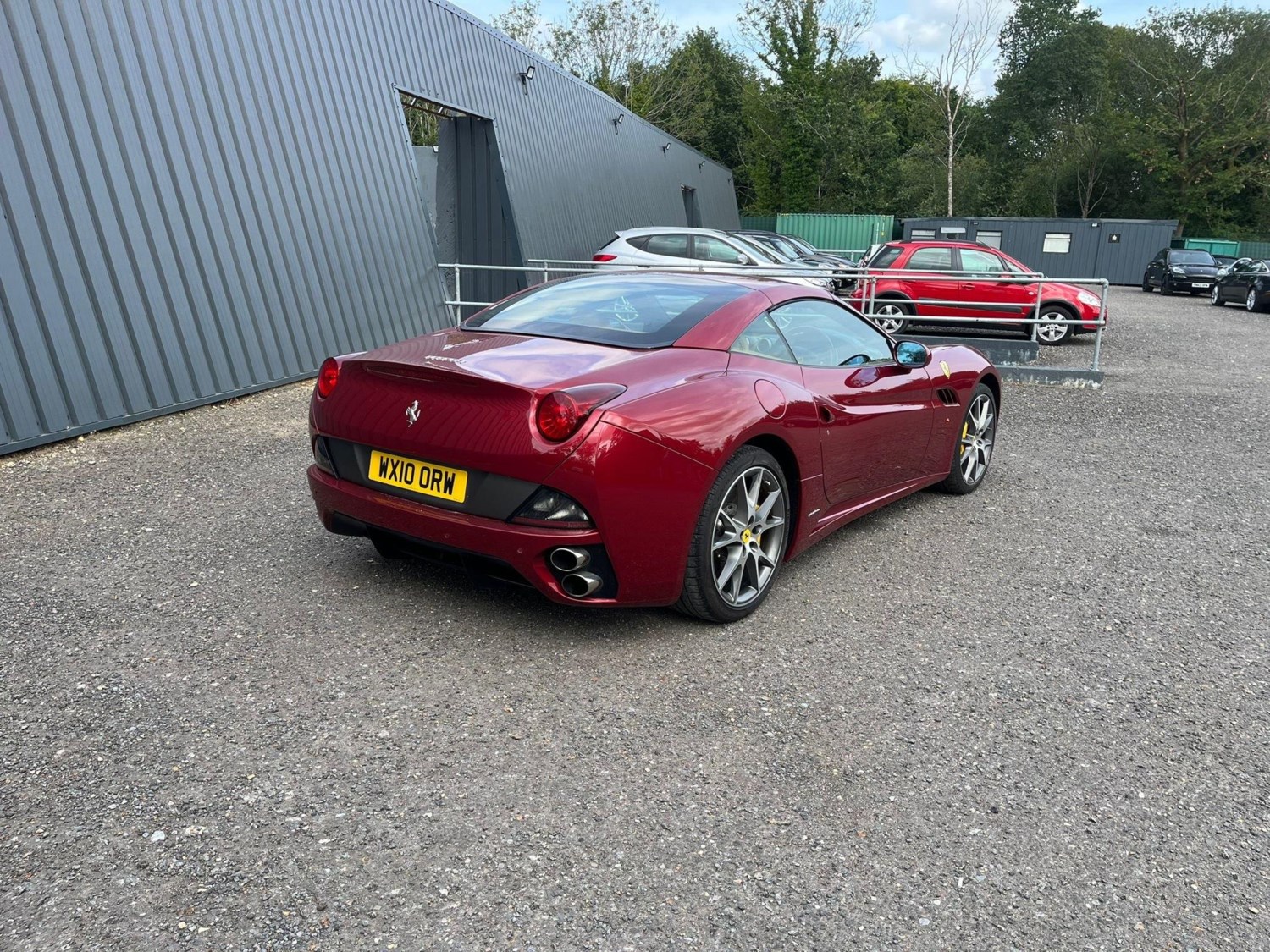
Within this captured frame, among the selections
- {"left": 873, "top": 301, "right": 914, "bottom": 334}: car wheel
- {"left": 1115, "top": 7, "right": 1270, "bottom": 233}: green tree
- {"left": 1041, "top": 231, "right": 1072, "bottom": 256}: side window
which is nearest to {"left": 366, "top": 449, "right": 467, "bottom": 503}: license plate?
{"left": 873, "top": 301, "right": 914, "bottom": 334}: car wheel

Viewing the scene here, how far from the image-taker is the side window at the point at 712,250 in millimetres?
13578

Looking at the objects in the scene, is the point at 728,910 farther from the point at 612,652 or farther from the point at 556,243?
the point at 556,243

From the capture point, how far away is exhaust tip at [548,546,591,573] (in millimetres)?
3277

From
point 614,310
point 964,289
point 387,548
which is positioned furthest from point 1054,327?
point 387,548

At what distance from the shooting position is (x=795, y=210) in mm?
51281

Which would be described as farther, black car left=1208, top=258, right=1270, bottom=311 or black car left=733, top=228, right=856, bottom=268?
black car left=1208, top=258, right=1270, bottom=311

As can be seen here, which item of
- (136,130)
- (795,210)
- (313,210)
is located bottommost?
(795,210)

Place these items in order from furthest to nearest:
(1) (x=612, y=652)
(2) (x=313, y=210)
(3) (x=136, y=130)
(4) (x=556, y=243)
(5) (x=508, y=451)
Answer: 1. (4) (x=556, y=243)
2. (2) (x=313, y=210)
3. (3) (x=136, y=130)
4. (1) (x=612, y=652)
5. (5) (x=508, y=451)

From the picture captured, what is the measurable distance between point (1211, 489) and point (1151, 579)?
2.29 meters

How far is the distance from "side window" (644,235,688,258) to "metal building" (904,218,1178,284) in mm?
23269

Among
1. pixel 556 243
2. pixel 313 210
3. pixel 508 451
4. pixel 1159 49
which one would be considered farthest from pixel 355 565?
pixel 1159 49

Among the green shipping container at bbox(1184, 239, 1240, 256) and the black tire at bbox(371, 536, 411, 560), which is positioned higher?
the black tire at bbox(371, 536, 411, 560)

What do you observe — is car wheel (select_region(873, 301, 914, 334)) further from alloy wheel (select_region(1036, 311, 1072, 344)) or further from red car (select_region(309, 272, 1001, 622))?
red car (select_region(309, 272, 1001, 622))

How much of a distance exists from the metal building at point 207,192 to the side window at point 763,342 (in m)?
5.01
